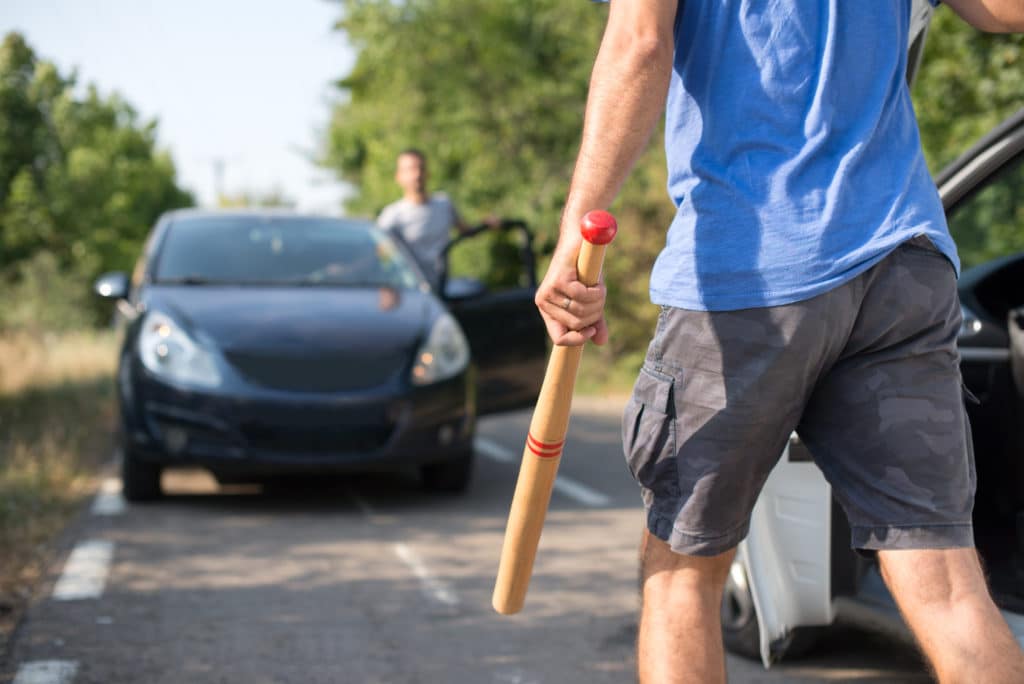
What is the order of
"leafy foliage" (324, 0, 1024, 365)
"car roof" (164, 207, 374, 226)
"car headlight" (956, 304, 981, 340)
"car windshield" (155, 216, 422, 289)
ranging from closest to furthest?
1. "car headlight" (956, 304, 981, 340)
2. "car windshield" (155, 216, 422, 289)
3. "car roof" (164, 207, 374, 226)
4. "leafy foliage" (324, 0, 1024, 365)

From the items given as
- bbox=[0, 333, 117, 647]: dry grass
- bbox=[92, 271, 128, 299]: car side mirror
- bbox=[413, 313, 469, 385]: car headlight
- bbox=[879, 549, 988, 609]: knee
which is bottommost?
bbox=[0, 333, 117, 647]: dry grass

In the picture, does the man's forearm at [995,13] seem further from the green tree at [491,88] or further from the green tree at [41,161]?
the green tree at [491,88]

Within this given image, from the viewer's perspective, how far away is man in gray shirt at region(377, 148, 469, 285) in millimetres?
9289

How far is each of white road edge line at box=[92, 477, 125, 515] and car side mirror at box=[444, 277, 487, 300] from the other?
6.49 ft

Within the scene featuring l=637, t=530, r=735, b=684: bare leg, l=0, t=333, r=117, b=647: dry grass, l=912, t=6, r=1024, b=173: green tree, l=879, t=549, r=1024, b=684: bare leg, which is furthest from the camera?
l=912, t=6, r=1024, b=173: green tree

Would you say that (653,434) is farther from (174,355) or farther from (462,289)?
(462,289)

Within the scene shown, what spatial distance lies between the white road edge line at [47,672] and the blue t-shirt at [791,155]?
2.39m

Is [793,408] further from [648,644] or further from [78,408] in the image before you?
[78,408]

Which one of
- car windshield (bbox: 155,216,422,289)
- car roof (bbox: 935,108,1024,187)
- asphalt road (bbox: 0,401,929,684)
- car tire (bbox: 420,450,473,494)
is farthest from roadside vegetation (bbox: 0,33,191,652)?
car roof (bbox: 935,108,1024,187)

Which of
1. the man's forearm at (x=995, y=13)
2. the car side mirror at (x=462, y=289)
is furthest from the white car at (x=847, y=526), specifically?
the car side mirror at (x=462, y=289)

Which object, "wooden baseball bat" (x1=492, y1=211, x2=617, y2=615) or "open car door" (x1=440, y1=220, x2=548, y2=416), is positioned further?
"open car door" (x1=440, y1=220, x2=548, y2=416)

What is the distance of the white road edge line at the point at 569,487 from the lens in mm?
6977

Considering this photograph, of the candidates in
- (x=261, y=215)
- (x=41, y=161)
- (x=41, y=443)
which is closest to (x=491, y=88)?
(x=41, y=161)

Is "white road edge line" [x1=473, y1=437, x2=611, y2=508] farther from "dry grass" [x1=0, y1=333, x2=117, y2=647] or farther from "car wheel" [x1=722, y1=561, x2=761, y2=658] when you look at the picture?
"car wheel" [x1=722, y1=561, x2=761, y2=658]
